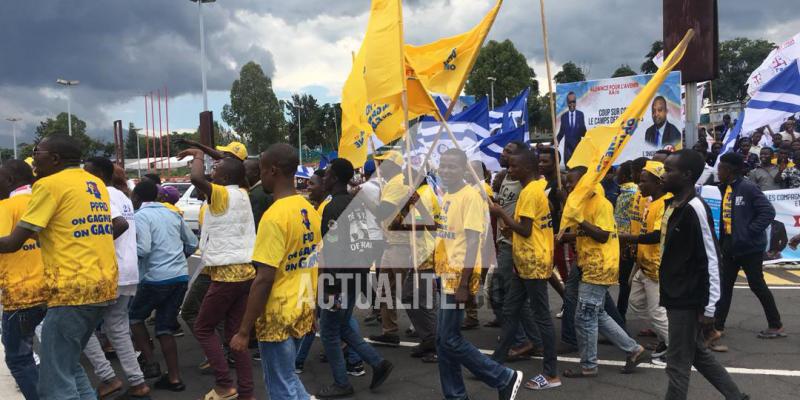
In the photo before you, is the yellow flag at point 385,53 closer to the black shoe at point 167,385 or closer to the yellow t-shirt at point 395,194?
the yellow t-shirt at point 395,194

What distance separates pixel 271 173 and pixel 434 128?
821 centimetres

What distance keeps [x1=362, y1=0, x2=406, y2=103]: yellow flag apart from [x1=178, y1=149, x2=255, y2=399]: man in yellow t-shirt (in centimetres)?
135

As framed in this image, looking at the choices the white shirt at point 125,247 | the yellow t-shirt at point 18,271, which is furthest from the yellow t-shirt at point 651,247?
the yellow t-shirt at point 18,271

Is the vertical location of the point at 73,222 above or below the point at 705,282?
above

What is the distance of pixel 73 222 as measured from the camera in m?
3.47

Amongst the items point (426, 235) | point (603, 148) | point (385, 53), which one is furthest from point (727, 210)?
point (385, 53)

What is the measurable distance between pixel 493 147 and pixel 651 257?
576 cm

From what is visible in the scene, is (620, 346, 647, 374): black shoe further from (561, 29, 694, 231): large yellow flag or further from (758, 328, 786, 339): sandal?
(758, 328, 786, 339): sandal

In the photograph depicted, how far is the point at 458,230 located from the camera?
4.16m

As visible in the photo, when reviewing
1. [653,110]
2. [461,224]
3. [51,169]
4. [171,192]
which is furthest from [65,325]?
[653,110]

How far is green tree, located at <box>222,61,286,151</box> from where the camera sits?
62719 mm

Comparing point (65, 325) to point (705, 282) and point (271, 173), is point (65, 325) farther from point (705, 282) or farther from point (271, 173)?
point (705, 282)

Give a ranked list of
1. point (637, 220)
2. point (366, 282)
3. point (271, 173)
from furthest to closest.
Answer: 1. point (637, 220)
2. point (366, 282)
3. point (271, 173)

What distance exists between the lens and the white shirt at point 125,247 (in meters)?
4.43
